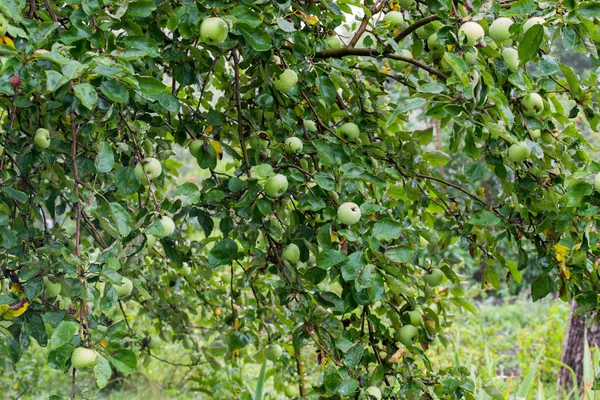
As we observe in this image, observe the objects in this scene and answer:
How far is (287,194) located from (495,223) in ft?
1.61

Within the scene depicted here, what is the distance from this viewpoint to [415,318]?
1.57 m

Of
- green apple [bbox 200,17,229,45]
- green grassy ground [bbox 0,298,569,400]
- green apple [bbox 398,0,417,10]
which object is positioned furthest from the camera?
green grassy ground [bbox 0,298,569,400]

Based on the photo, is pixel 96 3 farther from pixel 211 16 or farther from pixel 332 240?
pixel 332 240

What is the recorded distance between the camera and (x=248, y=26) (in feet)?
4.24

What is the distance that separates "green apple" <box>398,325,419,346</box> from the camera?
1.53 metres

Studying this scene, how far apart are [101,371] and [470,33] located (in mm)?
919

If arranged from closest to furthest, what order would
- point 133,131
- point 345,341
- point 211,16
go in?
point 211,16, point 345,341, point 133,131

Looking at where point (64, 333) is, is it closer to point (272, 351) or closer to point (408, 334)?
point (408, 334)

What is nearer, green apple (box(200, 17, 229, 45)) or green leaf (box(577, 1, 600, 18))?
green leaf (box(577, 1, 600, 18))

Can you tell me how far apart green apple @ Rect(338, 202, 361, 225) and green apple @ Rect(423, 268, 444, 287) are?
0.47 m

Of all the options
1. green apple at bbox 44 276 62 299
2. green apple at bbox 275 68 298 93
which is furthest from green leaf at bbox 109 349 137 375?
green apple at bbox 275 68 298 93

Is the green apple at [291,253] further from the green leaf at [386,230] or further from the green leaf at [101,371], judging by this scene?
the green leaf at [101,371]

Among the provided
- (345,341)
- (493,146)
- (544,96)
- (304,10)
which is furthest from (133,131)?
(544,96)

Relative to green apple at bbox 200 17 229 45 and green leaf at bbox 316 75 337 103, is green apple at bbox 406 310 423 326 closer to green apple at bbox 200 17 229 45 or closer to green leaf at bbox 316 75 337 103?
green leaf at bbox 316 75 337 103
